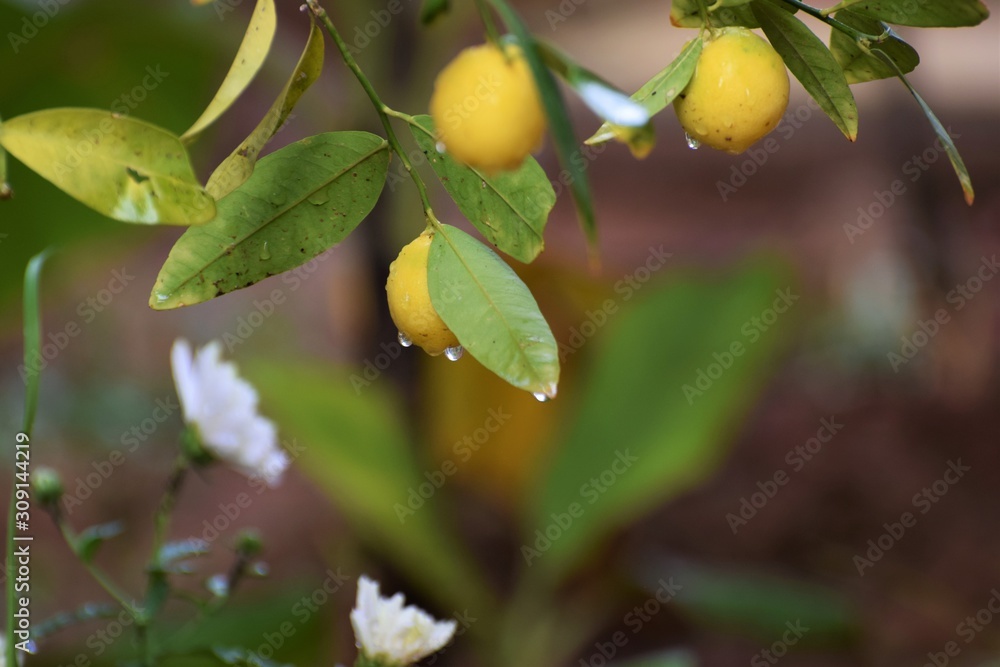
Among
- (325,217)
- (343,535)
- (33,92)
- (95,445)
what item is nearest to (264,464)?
(325,217)

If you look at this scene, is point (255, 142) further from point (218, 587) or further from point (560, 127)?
point (218, 587)

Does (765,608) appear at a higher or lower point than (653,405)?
lower

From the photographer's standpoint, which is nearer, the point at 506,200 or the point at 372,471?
the point at 506,200

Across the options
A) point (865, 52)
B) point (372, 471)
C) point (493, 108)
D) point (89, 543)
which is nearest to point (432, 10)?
point (493, 108)

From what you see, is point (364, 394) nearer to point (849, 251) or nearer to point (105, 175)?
point (105, 175)

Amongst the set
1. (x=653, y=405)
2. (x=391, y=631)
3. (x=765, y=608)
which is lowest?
(x=765, y=608)

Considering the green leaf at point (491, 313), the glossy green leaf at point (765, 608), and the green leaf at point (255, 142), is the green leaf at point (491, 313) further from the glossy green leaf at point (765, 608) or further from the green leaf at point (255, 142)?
the glossy green leaf at point (765, 608)
